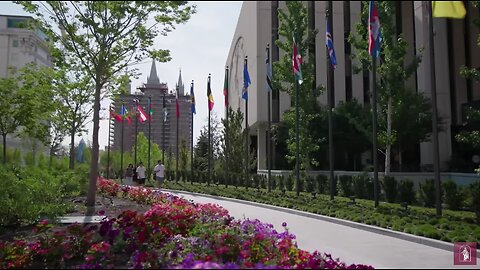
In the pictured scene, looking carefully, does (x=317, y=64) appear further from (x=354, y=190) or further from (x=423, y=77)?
(x=354, y=190)

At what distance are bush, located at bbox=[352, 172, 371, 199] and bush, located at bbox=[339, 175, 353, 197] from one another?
2.68 feet

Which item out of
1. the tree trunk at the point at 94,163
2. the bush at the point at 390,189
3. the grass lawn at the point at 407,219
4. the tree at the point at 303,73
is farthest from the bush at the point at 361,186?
the tree trunk at the point at 94,163

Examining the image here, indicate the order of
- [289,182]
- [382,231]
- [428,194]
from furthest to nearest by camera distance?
[289,182]
[428,194]
[382,231]

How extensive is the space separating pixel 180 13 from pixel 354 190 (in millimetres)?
11339

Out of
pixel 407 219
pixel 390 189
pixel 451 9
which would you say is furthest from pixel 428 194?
pixel 451 9

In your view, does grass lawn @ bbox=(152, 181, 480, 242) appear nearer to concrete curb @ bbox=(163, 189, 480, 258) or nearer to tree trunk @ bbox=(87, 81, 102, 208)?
concrete curb @ bbox=(163, 189, 480, 258)

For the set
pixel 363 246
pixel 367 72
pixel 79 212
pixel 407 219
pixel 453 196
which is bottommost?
pixel 363 246

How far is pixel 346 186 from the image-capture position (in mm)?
21312

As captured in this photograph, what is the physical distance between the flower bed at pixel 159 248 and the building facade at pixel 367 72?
19456 millimetres

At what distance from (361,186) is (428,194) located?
387 centimetres

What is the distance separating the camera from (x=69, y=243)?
7.40m

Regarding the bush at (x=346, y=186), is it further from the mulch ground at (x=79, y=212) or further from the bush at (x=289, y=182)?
the mulch ground at (x=79, y=212)

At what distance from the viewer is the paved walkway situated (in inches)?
305

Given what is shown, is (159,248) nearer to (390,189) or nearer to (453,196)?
(453,196)
